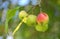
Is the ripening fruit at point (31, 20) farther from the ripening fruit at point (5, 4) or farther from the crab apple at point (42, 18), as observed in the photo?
the ripening fruit at point (5, 4)

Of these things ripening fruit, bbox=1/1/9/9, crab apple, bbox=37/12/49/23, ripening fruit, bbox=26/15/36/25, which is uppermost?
ripening fruit, bbox=1/1/9/9

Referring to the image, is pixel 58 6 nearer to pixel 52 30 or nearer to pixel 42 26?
pixel 52 30

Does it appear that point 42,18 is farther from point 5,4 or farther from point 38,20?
point 5,4

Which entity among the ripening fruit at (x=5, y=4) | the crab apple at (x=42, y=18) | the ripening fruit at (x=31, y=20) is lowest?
the crab apple at (x=42, y=18)

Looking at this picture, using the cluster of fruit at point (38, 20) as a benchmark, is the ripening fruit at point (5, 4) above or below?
above

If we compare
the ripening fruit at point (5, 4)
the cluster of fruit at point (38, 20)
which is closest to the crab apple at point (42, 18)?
the cluster of fruit at point (38, 20)

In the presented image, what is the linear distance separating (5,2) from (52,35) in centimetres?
43

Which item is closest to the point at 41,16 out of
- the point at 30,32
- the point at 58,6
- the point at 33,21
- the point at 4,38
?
the point at 33,21

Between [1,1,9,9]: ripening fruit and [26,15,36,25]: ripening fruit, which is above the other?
[1,1,9,9]: ripening fruit

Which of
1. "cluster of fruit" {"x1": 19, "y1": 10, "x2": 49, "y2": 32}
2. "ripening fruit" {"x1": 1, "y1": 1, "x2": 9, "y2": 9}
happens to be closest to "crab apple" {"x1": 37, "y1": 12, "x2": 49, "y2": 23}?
"cluster of fruit" {"x1": 19, "y1": 10, "x2": 49, "y2": 32}

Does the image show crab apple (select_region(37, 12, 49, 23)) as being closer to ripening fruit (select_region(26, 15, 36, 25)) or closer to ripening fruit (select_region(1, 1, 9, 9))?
ripening fruit (select_region(26, 15, 36, 25))

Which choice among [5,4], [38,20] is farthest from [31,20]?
[5,4]

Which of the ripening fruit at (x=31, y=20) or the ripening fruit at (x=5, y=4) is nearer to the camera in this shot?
the ripening fruit at (x=31, y=20)

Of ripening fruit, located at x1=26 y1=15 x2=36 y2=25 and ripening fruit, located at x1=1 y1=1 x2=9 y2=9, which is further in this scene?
ripening fruit, located at x1=1 y1=1 x2=9 y2=9
